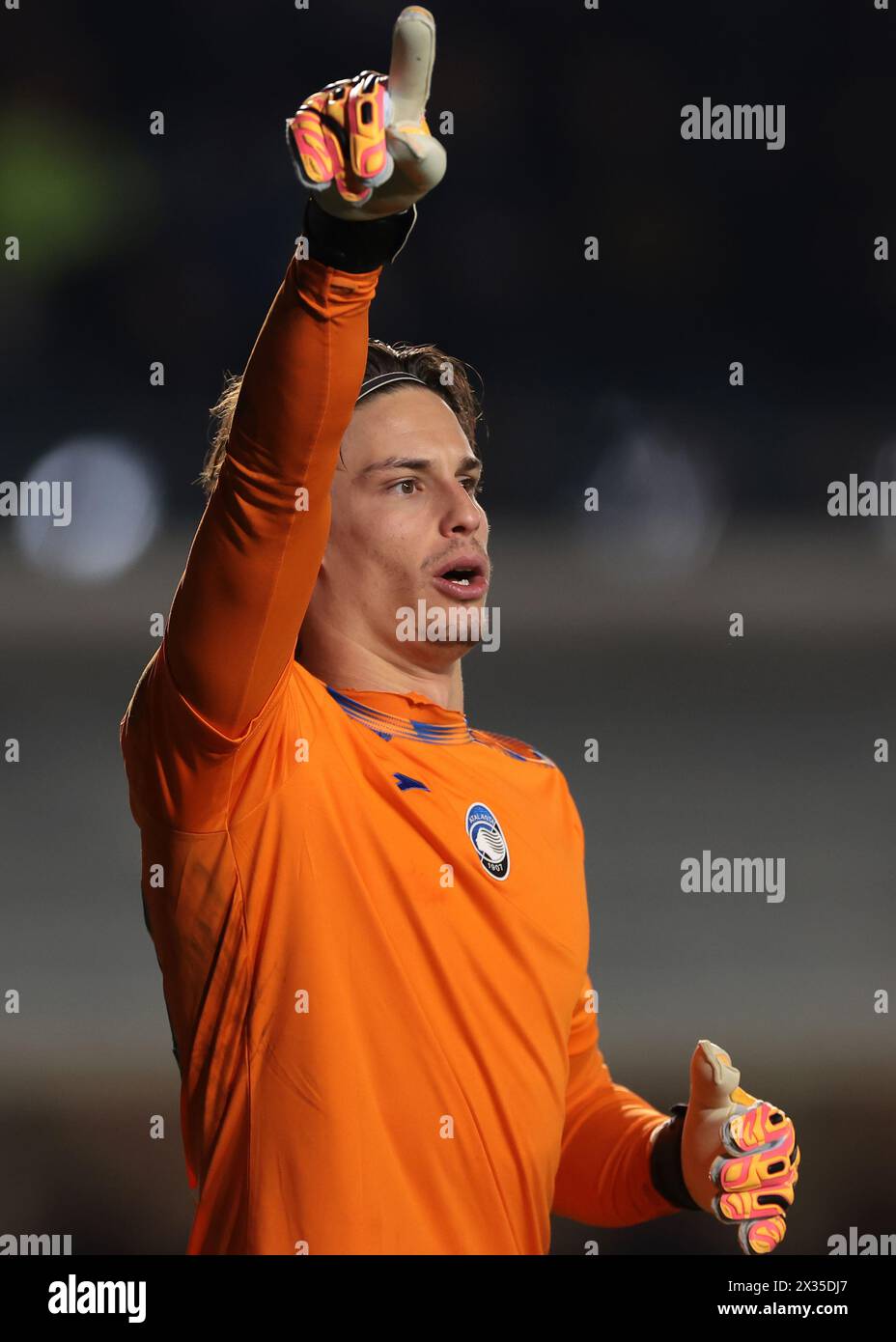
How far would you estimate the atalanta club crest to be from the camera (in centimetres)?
185

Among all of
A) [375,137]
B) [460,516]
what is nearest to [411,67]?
[375,137]

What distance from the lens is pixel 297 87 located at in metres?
4.05

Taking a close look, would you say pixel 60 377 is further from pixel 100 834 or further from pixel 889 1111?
pixel 889 1111

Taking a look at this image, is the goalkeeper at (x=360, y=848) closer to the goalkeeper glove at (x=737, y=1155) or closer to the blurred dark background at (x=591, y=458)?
the goalkeeper glove at (x=737, y=1155)

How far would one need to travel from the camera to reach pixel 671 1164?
6.84 feet

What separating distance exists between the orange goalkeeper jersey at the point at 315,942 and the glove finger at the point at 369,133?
0.17 meters

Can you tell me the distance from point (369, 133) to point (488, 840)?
3.01ft

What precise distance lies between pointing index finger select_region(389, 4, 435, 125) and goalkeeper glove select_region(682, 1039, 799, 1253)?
128 centimetres

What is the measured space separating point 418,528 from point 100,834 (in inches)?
104

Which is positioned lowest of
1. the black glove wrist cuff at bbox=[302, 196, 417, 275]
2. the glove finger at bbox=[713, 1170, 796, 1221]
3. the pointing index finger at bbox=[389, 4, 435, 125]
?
the glove finger at bbox=[713, 1170, 796, 1221]

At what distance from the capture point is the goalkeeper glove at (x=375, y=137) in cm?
130

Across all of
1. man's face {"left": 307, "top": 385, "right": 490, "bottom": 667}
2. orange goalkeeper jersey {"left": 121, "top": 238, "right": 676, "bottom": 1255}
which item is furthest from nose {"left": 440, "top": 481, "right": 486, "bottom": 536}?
orange goalkeeper jersey {"left": 121, "top": 238, "right": 676, "bottom": 1255}

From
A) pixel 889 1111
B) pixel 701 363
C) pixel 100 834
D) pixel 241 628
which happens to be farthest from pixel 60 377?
pixel 889 1111

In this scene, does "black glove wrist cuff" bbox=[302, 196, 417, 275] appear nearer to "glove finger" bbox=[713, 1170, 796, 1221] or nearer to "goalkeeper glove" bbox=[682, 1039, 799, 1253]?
"goalkeeper glove" bbox=[682, 1039, 799, 1253]
